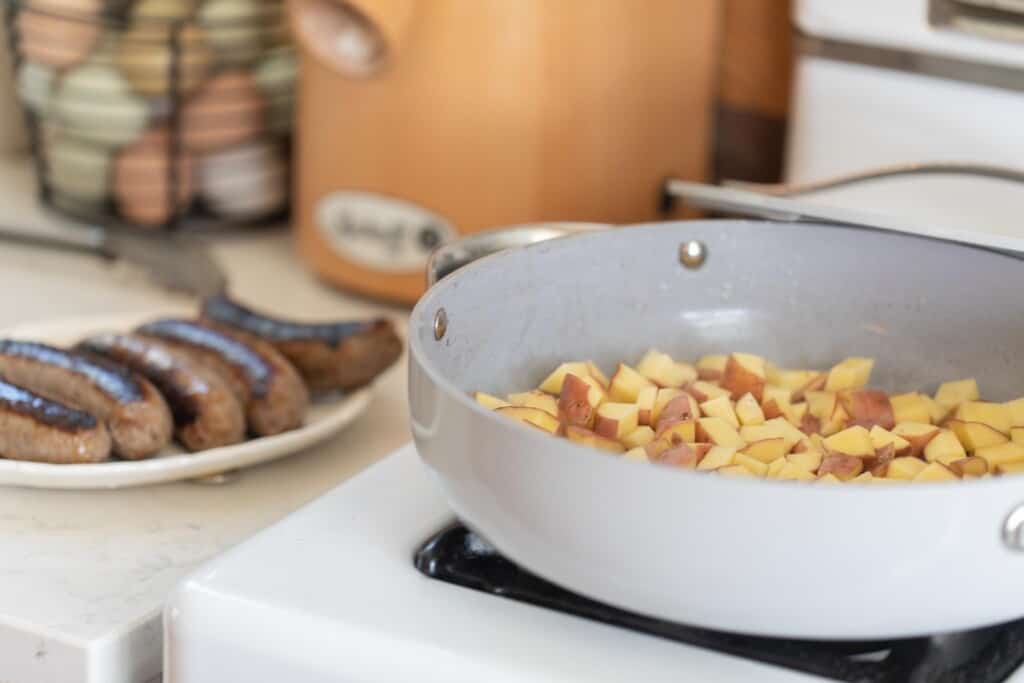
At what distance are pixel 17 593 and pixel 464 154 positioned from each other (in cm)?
49

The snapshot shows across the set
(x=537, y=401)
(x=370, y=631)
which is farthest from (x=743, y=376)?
(x=370, y=631)

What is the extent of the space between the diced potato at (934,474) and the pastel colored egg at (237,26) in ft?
2.61

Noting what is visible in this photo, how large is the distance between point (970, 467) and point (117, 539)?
445 millimetres

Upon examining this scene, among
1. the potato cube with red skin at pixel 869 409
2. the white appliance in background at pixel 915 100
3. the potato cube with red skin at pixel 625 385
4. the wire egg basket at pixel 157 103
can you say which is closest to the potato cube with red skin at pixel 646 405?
the potato cube with red skin at pixel 625 385

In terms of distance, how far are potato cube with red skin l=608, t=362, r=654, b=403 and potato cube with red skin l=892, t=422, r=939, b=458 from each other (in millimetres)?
129

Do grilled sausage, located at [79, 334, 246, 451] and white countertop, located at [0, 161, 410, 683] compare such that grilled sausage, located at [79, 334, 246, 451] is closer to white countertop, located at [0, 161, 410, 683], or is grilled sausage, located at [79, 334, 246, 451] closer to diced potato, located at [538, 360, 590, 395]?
white countertop, located at [0, 161, 410, 683]

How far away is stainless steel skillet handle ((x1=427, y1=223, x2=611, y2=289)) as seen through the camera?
79 centimetres

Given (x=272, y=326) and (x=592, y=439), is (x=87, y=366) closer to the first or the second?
(x=272, y=326)

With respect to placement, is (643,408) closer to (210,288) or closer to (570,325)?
(570,325)

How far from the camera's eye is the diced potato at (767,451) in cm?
70

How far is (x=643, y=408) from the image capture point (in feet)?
2.39

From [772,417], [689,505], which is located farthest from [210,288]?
[689,505]

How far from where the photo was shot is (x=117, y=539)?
80 cm

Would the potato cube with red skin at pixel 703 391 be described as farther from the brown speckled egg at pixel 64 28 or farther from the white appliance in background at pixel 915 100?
the brown speckled egg at pixel 64 28
